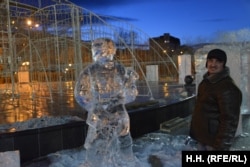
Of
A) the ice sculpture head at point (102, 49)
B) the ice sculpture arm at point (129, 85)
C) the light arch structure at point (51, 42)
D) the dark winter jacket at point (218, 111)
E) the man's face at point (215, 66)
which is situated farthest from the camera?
the light arch structure at point (51, 42)

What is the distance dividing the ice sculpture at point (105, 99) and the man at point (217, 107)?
101 cm

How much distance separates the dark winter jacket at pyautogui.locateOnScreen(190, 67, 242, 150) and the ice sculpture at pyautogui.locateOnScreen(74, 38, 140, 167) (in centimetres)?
102

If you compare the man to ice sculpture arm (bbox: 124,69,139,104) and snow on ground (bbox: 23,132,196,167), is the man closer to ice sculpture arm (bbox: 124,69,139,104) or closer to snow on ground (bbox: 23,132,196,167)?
ice sculpture arm (bbox: 124,69,139,104)

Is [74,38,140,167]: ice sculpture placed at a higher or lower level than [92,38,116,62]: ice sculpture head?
lower

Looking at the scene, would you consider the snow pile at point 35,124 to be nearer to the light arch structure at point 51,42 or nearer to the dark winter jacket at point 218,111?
the dark winter jacket at point 218,111

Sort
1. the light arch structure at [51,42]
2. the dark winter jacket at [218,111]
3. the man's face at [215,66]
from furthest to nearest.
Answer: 1. the light arch structure at [51,42]
2. the man's face at [215,66]
3. the dark winter jacket at [218,111]

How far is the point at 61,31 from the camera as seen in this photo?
15.2m

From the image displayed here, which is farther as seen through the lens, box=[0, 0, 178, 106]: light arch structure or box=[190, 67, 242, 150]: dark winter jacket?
box=[0, 0, 178, 106]: light arch structure

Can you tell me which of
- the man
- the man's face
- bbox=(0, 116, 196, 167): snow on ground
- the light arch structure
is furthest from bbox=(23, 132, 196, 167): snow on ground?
the light arch structure

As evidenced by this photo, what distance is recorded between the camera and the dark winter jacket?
2918mm

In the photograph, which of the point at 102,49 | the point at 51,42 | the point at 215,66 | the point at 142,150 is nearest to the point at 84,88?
the point at 102,49

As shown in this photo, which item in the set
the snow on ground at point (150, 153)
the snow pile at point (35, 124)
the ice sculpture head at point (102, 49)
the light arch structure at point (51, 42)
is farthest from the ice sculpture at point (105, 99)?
the light arch structure at point (51, 42)

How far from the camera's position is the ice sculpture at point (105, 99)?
3.72m

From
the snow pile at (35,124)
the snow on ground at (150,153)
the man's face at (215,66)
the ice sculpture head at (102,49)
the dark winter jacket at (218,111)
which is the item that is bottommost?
the snow on ground at (150,153)
